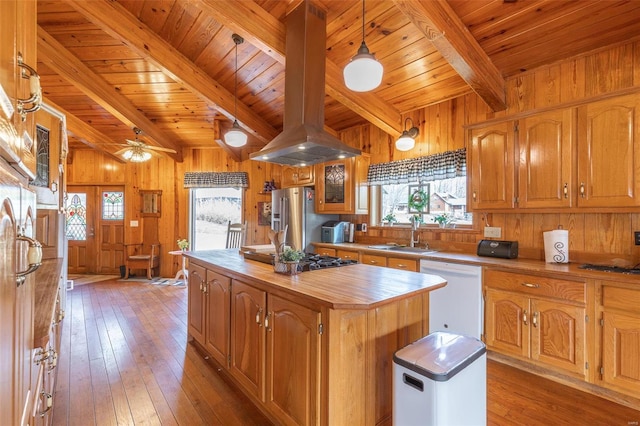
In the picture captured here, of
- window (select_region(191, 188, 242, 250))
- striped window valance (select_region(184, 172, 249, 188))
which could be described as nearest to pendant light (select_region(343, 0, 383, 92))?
striped window valance (select_region(184, 172, 249, 188))

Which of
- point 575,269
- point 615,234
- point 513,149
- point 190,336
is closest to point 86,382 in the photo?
point 190,336

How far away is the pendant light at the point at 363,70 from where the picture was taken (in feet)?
6.81

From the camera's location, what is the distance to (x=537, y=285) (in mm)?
2398

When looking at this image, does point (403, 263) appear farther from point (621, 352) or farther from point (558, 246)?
point (621, 352)

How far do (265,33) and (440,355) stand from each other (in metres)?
2.89

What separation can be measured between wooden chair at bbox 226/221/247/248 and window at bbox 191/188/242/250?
2.12 feet

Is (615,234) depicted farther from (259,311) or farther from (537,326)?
Result: (259,311)

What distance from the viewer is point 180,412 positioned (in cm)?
201

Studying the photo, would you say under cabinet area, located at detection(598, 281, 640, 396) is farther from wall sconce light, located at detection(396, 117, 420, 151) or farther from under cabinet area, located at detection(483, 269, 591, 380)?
wall sconce light, located at detection(396, 117, 420, 151)

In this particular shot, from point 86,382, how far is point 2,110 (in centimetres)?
268

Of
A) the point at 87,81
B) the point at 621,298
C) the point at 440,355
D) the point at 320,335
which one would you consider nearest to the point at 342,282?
the point at 320,335

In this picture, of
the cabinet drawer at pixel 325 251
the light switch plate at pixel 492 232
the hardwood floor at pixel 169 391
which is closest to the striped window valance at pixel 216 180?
the cabinet drawer at pixel 325 251

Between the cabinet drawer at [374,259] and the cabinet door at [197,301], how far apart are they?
1.86 metres

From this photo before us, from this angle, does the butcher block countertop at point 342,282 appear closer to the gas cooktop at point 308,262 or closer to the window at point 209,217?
the gas cooktop at point 308,262
